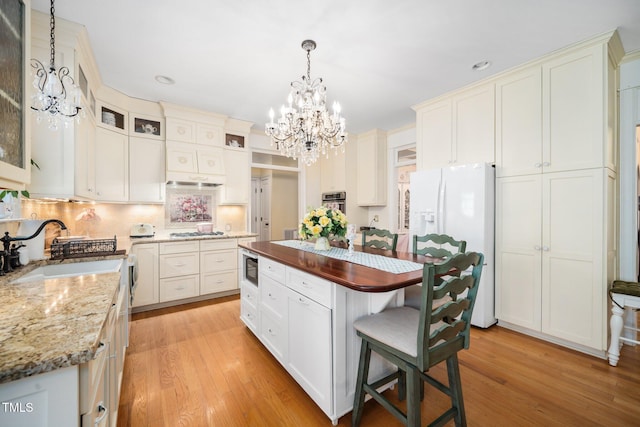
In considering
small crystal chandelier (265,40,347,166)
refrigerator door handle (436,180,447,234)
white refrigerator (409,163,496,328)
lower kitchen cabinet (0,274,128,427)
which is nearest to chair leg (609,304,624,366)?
white refrigerator (409,163,496,328)

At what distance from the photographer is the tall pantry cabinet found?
226cm

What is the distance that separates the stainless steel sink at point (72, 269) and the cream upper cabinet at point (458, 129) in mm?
3506

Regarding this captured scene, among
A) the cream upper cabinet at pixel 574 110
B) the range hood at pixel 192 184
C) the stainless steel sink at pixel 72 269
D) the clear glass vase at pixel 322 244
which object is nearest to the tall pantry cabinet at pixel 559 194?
the cream upper cabinet at pixel 574 110

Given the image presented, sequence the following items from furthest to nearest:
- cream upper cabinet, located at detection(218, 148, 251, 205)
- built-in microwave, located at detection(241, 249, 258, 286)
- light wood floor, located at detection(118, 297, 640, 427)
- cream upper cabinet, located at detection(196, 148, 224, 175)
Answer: cream upper cabinet, located at detection(218, 148, 251, 205) → cream upper cabinet, located at detection(196, 148, 224, 175) → built-in microwave, located at detection(241, 249, 258, 286) → light wood floor, located at detection(118, 297, 640, 427)

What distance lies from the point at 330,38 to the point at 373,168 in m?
2.84

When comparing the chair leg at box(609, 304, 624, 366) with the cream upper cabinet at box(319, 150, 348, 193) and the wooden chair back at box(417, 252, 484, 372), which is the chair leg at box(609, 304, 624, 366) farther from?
the cream upper cabinet at box(319, 150, 348, 193)

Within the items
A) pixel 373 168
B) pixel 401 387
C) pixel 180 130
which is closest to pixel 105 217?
pixel 180 130

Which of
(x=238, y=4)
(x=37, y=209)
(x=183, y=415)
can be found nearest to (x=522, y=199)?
(x=238, y=4)

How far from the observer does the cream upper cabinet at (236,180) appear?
418 centimetres

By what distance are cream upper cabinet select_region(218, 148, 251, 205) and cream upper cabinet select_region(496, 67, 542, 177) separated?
3.49 meters

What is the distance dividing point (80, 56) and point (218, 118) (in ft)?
6.00

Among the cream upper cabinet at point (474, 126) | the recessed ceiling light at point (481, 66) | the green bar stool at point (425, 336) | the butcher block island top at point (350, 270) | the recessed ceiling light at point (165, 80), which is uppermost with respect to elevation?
the recessed ceiling light at point (481, 66)

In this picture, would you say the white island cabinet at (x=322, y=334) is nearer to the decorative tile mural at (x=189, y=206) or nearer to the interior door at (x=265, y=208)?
the decorative tile mural at (x=189, y=206)

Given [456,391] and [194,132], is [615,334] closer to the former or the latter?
[456,391]
